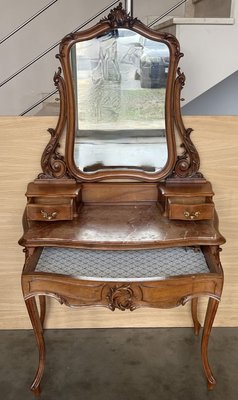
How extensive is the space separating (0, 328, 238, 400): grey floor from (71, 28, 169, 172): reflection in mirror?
2.60ft

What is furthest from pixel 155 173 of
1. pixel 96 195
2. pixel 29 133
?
pixel 29 133

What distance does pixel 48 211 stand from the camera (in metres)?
1.50

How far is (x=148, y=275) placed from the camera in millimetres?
1405

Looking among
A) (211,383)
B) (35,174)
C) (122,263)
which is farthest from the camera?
(35,174)

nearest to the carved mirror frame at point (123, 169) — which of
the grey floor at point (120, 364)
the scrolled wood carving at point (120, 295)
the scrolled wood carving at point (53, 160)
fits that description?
the scrolled wood carving at point (53, 160)

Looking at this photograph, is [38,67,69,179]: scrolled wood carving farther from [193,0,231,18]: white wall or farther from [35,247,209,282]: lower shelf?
[193,0,231,18]: white wall

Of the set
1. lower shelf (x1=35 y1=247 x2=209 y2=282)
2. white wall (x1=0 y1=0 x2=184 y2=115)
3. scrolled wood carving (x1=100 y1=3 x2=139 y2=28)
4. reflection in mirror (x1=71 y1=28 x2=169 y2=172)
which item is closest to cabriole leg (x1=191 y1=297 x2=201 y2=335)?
lower shelf (x1=35 y1=247 x2=209 y2=282)

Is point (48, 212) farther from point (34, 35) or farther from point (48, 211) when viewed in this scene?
point (34, 35)

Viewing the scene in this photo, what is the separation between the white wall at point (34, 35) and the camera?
334cm

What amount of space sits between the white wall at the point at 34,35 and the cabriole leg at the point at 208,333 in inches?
97.7

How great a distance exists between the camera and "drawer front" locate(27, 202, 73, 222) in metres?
1.49

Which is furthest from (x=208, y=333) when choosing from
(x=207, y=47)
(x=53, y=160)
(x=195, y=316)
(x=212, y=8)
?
(x=212, y=8)

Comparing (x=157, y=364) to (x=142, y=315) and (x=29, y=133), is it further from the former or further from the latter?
(x=29, y=133)

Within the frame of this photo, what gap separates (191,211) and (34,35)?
251 centimetres
